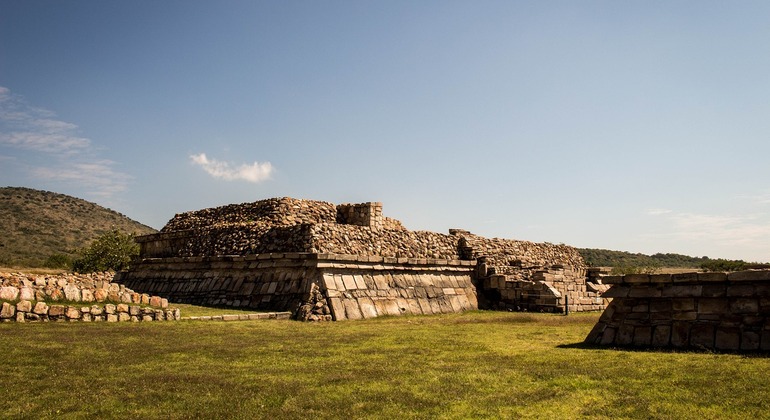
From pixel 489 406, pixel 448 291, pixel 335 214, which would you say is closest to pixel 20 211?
pixel 335 214

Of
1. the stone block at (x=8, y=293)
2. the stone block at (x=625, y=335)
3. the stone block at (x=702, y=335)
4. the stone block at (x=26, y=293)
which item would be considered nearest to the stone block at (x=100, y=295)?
the stone block at (x=26, y=293)

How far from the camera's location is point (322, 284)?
1466cm

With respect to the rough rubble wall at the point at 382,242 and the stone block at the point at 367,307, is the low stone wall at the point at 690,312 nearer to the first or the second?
the stone block at the point at 367,307

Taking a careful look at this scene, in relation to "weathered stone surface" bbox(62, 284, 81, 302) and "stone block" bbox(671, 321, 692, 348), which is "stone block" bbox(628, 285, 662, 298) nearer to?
"stone block" bbox(671, 321, 692, 348)

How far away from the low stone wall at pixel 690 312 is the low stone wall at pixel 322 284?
23.7 ft

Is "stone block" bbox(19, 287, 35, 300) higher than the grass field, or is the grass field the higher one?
"stone block" bbox(19, 287, 35, 300)


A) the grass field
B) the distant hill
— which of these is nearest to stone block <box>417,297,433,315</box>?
the grass field

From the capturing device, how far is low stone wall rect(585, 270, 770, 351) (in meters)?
7.54

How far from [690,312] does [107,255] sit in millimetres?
27505

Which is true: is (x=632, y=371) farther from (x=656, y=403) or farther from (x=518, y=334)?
(x=518, y=334)

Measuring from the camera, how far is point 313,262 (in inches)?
585

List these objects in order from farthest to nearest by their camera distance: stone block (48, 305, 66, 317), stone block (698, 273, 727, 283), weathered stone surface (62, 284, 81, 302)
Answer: weathered stone surface (62, 284, 81, 302) < stone block (48, 305, 66, 317) < stone block (698, 273, 727, 283)

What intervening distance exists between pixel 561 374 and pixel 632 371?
30.9 inches

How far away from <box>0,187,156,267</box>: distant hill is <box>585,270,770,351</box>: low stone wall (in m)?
48.1
